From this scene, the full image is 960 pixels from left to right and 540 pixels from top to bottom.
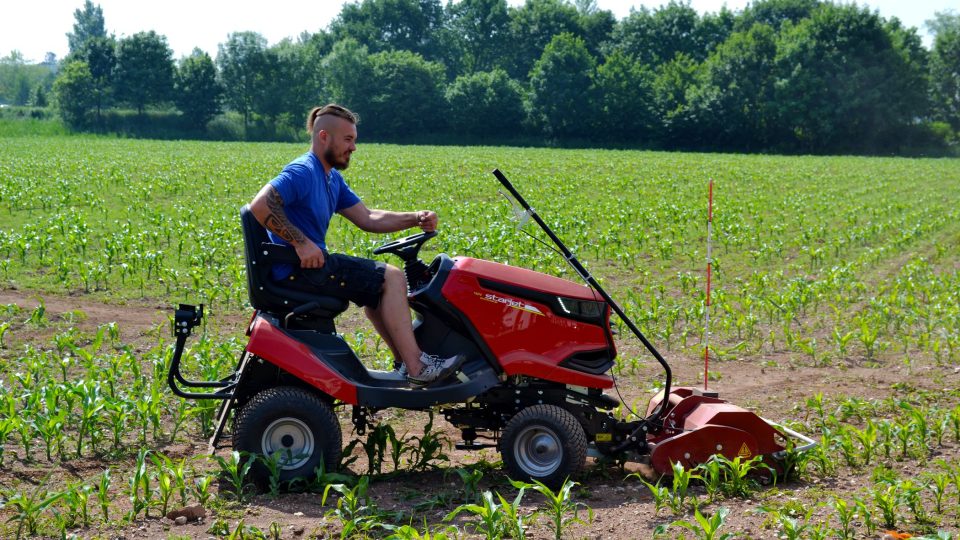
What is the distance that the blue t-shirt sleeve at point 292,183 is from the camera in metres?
5.31

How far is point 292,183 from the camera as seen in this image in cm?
536

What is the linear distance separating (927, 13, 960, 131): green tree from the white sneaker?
76.5 m

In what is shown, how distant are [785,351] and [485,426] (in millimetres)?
5019

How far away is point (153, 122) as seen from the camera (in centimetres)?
7556

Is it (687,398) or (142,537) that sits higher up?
(687,398)

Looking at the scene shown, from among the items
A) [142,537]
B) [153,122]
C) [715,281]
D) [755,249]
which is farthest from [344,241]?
[153,122]

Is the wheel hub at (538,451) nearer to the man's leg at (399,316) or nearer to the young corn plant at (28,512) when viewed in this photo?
the man's leg at (399,316)

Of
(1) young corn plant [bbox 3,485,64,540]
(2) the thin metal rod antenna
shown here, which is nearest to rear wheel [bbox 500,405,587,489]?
(2) the thin metal rod antenna

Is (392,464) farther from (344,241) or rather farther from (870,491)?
(344,241)

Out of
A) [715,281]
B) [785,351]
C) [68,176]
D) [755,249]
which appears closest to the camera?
[785,351]

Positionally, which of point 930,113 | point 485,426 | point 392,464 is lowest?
point 392,464

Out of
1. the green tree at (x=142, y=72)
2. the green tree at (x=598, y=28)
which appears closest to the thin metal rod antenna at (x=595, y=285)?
the green tree at (x=142, y=72)

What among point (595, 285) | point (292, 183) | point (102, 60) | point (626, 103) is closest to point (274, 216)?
point (292, 183)

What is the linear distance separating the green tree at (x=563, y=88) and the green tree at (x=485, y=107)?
5.21 feet
